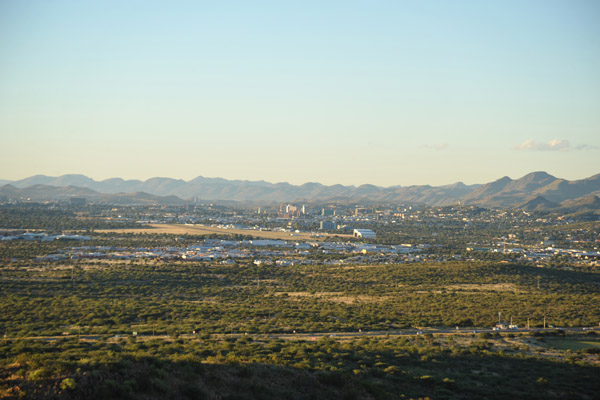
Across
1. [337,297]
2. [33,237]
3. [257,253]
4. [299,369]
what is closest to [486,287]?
[337,297]

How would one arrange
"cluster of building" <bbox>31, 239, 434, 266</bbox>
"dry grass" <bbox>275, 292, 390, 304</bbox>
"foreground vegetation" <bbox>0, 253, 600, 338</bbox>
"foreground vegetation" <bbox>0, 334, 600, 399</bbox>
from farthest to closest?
"cluster of building" <bbox>31, 239, 434, 266</bbox>, "dry grass" <bbox>275, 292, 390, 304</bbox>, "foreground vegetation" <bbox>0, 253, 600, 338</bbox>, "foreground vegetation" <bbox>0, 334, 600, 399</bbox>

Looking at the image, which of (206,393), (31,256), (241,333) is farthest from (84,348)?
(31,256)

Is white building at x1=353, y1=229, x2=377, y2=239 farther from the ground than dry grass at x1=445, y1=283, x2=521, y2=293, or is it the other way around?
dry grass at x1=445, y1=283, x2=521, y2=293

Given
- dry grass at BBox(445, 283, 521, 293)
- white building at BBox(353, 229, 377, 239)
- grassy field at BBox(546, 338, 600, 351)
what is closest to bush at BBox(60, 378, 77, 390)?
grassy field at BBox(546, 338, 600, 351)

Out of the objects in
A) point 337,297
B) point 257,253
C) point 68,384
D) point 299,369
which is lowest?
point 257,253

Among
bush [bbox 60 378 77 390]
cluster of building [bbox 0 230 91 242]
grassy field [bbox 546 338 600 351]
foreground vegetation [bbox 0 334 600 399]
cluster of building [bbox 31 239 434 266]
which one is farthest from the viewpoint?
cluster of building [bbox 0 230 91 242]

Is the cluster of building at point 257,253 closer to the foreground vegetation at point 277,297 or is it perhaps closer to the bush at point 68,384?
the foreground vegetation at point 277,297

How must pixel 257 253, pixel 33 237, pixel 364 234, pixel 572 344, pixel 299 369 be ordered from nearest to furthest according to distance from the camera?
pixel 299 369 < pixel 572 344 < pixel 257 253 < pixel 33 237 < pixel 364 234

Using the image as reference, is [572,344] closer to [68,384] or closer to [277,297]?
[277,297]

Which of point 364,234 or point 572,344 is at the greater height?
point 572,344

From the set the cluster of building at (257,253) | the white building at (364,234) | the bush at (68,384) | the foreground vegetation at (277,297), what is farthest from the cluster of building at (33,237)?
the bush at (68,384)

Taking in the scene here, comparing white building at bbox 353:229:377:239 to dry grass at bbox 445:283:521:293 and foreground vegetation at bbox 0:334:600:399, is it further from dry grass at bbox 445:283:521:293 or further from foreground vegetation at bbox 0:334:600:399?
foreground vegetation at bbox 0:334:600:399

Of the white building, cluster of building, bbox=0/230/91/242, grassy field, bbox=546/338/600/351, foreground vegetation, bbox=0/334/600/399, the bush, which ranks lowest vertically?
the white building
